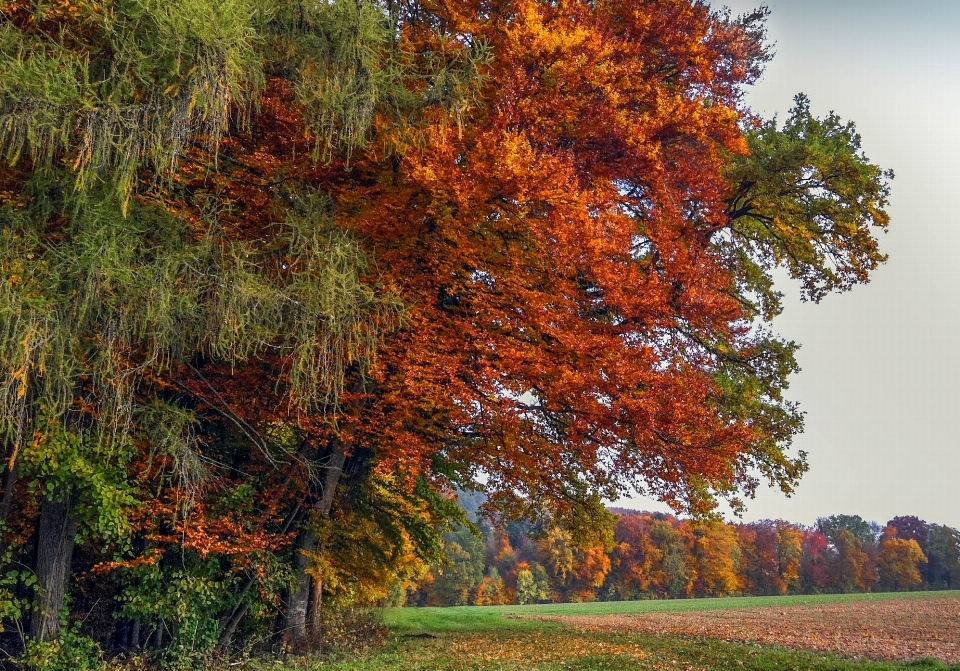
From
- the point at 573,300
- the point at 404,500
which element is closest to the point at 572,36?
the point at 573,300

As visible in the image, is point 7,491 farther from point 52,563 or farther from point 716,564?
point 716,564

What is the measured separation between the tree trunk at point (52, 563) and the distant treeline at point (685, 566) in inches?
1963

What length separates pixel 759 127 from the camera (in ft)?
51.4

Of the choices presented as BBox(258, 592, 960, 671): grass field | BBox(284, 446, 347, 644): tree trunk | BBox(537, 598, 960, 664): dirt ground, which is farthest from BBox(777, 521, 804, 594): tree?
BBox(284, 446, 347, 644): tree trunk

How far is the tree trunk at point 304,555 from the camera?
12219mm

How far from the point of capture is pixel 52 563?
9836 mm

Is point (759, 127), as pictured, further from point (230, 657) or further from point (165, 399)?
point (230, 657)

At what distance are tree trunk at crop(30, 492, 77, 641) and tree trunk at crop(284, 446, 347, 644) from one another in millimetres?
3470

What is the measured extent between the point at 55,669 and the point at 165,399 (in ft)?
12.5

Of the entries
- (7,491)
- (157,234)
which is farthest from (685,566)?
(157,234)

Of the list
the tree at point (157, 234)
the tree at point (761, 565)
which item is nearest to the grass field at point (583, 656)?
the tree at point (157, 234)

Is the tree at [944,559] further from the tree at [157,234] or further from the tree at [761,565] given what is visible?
the tree at [157,234]

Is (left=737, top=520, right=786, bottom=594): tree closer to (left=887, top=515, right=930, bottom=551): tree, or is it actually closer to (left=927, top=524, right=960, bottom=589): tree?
(left=927, top=524, right=960, bottom=589): tree

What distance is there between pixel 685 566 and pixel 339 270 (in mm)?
67369
